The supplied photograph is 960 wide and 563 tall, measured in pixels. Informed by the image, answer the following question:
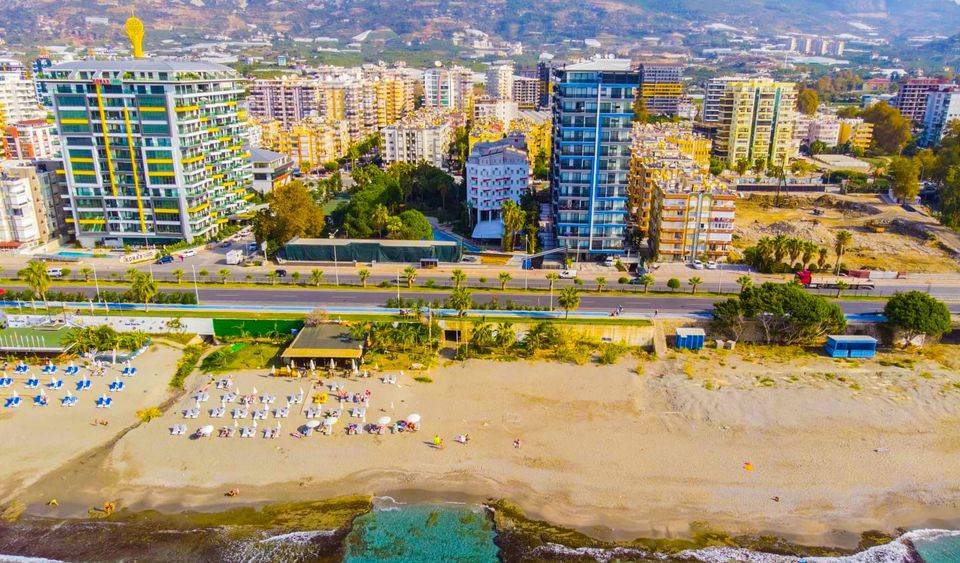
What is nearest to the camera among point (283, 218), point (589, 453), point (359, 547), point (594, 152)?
point (359, 547)

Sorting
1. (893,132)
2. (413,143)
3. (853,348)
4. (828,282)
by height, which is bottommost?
(853,348)

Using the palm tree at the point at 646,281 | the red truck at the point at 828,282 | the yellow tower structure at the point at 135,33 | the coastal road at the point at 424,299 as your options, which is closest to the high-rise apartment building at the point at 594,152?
the palm tree at the point at 646,281

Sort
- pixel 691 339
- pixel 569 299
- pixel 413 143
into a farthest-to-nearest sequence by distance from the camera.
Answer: pixel 413 143 < pixel 569 299 < pixel 691 339

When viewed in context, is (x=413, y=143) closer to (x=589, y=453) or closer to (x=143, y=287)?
(x=143, y=287)

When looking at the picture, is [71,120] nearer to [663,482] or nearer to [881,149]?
[663,482]

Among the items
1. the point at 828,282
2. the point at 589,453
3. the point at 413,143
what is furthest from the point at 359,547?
the point at 413,143

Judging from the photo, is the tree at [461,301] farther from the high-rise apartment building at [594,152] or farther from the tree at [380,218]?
the tree at [380,218]

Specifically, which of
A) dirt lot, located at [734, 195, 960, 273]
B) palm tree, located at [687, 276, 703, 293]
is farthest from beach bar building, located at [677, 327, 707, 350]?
dirt lot, located at [734, 195, 960, 273]
